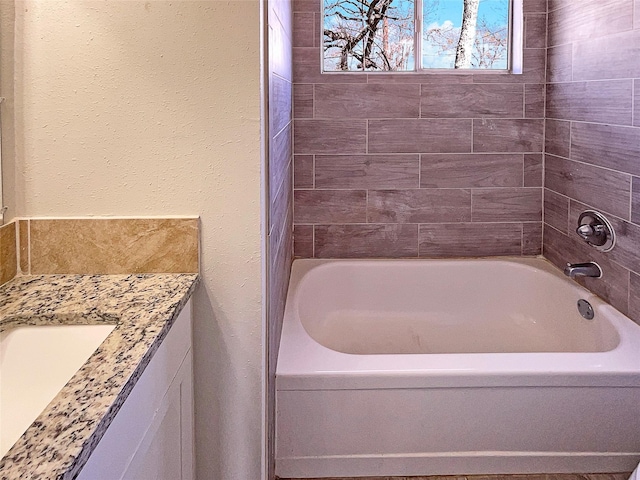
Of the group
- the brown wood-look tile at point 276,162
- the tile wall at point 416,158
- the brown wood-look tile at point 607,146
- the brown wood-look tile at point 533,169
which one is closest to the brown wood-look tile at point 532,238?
the tile wall at point 416,158

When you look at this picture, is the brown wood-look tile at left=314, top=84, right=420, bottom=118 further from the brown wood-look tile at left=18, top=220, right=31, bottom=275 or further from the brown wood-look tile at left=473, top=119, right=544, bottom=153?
the brown wood-look tile at left=18, top=220, right=31, bottom=275

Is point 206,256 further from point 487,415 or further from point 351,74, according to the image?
point 351,74

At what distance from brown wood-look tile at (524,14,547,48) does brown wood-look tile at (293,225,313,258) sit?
1410 mm

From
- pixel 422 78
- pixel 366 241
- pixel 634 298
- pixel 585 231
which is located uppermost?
pixel 422 78

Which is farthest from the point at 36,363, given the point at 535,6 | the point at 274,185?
the point at 535,6

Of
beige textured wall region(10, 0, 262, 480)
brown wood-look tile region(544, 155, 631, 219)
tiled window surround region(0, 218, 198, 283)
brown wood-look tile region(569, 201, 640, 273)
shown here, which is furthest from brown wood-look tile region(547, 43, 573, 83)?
tiled window surround region(0, 218, 198, 283)

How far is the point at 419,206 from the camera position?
10.8 feet

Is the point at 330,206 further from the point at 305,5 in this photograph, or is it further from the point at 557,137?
the point at 557,137

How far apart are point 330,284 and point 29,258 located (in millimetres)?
1951

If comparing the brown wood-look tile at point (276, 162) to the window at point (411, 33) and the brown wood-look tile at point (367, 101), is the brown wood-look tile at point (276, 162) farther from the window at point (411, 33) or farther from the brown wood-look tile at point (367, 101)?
the window at point (411, 33)

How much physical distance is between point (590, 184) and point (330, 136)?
1.23 metres

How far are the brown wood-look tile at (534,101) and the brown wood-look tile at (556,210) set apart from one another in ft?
1.26

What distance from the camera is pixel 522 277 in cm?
319

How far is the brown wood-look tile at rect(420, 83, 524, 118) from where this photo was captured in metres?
3.21
